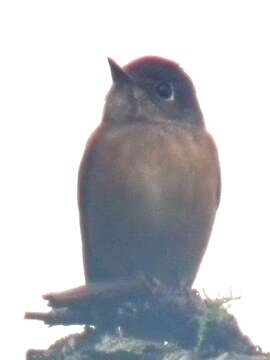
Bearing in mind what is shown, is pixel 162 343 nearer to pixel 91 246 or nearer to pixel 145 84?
pixel 91 246

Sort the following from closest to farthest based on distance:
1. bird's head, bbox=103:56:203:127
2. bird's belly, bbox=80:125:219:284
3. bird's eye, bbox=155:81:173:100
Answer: bird's belly, bbox=80:125:219:284 → bird's head, bbox=103:56:203:127 → bird's eye, bbox=155:81:173:100

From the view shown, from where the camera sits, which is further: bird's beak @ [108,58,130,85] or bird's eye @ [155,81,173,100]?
bird's eye @ [155,81,173,100]

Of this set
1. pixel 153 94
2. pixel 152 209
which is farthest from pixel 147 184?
pixel 153 94

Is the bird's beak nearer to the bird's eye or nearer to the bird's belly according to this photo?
the bird's eye

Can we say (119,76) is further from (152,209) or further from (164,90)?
(152,209)

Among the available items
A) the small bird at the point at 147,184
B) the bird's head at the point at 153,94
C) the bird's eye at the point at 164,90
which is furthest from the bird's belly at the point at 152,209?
the bird's eye at the point at 164,90

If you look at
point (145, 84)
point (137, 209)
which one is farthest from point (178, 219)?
point (145, 84)

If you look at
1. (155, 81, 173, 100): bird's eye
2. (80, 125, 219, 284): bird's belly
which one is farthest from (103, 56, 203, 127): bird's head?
(80, 125, 219, 284): bird's belly
